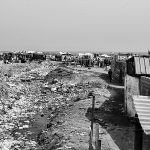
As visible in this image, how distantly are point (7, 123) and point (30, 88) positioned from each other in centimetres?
1727

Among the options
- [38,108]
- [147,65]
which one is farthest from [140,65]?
[38,108]

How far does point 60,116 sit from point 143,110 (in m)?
13.1

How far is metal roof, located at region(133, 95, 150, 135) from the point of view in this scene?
28.7ft

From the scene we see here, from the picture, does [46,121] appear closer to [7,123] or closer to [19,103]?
[7,123]

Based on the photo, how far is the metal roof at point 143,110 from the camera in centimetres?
874

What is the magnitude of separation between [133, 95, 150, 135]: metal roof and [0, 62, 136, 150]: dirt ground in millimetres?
5620

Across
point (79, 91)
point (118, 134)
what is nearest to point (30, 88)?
point (79, 91)

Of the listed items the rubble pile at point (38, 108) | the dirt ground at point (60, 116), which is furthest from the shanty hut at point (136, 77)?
the rubble pile at point (38, 108)

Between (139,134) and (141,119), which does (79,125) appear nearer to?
(139,134)

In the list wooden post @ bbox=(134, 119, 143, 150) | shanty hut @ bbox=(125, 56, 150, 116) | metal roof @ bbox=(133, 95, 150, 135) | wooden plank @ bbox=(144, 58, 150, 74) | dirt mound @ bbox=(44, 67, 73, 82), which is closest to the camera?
metal roof @ bbox=(133, 95, 150, 135)

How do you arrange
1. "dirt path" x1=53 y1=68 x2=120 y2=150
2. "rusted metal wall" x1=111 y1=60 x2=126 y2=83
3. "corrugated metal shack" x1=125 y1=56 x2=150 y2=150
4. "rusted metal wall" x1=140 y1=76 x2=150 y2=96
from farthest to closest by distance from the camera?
1. "rusted metal wall" x1=111 y1=60 x2=126 y2=83
2. "corrugated metal shack" x1=125 y1=56 x2=150 y2=150
3. "rusted metal wall" x1=140 y1=76 x2=150 y2=96
4. "dirt path" x1=53 y1=68 x2=120 y2=150

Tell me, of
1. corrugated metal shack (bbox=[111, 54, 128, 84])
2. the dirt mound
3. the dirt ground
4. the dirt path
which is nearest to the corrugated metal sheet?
the dirt ground

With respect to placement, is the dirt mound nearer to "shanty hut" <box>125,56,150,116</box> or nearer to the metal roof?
"shanty hut" <box>125,56,150,116</box>

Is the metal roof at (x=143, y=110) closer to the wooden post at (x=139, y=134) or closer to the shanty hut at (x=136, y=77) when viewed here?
the wooden post at (x=139, y=134)
